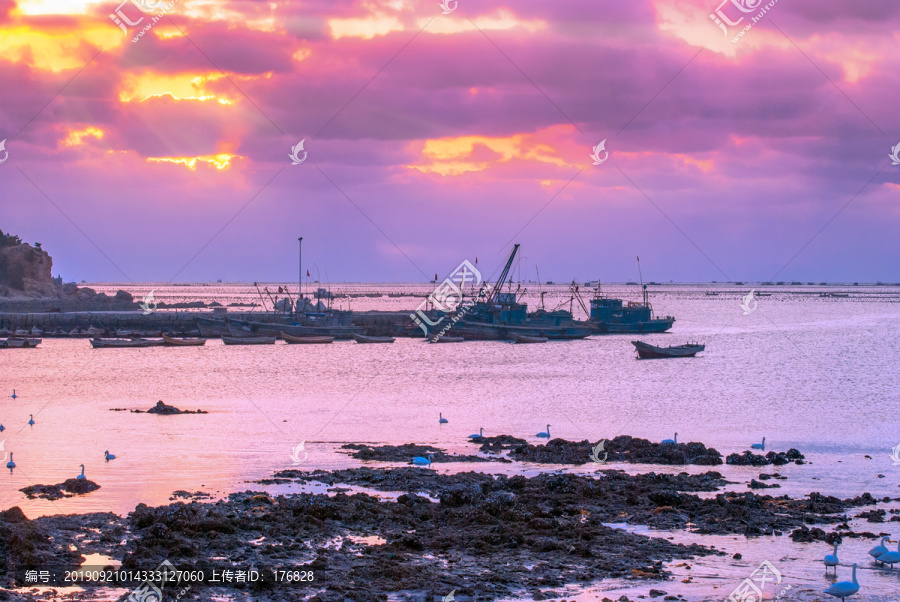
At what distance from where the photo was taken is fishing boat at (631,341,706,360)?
2670 inches

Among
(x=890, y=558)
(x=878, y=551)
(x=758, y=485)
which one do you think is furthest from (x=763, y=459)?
(x=890, y=558)

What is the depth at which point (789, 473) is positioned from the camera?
21844 millimetres

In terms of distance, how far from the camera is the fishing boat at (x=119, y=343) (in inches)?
2864

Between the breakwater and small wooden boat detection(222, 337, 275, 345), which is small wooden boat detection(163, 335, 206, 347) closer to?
small wooden boat detection(222, 337, 275, 345)

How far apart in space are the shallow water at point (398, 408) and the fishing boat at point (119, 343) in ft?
3.30

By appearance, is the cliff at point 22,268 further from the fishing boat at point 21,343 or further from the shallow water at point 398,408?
the shallow water at point 398,408

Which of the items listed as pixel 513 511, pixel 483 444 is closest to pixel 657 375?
pixel 483 444

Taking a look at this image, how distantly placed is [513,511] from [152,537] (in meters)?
6.76

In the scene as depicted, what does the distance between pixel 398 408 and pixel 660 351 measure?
124 feet

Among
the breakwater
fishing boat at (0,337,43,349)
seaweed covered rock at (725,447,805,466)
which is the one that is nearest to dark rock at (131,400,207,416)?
seaweed covered rock at (725,447,805,466)

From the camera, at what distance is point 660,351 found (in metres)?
68.4

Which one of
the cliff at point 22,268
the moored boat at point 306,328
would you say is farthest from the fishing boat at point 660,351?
the cliff at point 22,268

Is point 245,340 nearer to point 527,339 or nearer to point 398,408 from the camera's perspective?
point 527,339

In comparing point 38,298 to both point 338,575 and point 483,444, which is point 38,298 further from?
point 338,575
